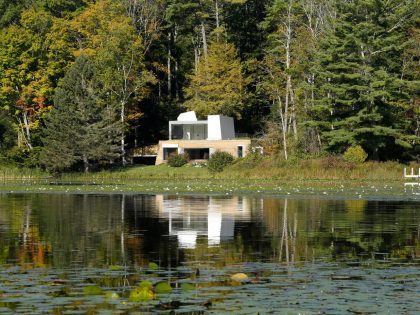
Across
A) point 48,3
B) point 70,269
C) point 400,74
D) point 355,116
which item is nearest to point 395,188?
point 355,116

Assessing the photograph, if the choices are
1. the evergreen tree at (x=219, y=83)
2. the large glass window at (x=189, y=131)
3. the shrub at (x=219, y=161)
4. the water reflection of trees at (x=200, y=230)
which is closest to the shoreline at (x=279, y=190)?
the water reflection of trees at (x=200, y=230)

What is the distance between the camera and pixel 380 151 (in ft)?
283

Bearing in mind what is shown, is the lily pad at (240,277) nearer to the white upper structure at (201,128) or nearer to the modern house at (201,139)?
the modern house at (201,139)

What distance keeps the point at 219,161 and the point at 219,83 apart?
13119mm

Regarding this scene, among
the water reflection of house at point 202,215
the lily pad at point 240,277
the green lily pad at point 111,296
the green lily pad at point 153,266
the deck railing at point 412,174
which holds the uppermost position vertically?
the deck railing at point 412,174

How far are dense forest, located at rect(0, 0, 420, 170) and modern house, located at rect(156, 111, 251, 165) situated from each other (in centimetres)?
158

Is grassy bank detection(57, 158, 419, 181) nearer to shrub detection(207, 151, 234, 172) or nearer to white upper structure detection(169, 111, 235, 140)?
shrub detection(207, 151, 234, 172)

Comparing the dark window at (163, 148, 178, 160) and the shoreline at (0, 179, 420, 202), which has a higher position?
the dark window at (163, 148, 178, 160)

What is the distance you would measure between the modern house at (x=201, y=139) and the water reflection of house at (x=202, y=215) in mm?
39714

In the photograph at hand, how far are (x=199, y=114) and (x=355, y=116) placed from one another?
81.4 feet

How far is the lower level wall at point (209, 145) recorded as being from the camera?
322 ft

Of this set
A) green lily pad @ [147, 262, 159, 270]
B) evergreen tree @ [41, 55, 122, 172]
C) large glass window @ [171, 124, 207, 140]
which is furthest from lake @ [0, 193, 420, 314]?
large glass window @ [171, 124, 207, 140]

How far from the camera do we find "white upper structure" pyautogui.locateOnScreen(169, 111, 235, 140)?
331 ft

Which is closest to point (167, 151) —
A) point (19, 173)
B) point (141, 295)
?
point (19, 173)
